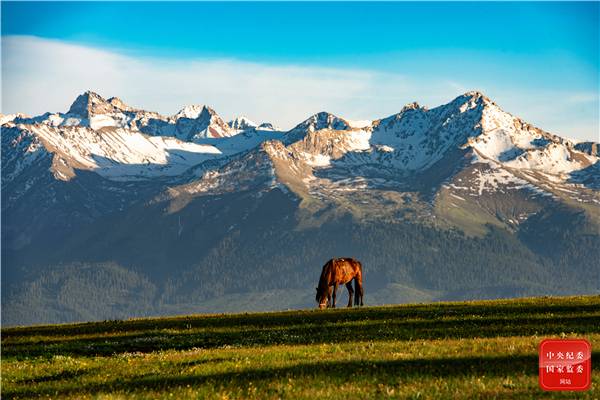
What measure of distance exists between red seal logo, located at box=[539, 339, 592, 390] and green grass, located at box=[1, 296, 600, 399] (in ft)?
1.45

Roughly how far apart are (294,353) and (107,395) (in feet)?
32.1

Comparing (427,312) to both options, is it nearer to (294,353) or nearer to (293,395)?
(294,353)

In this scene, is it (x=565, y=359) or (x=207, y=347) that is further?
(x=207, y=347)

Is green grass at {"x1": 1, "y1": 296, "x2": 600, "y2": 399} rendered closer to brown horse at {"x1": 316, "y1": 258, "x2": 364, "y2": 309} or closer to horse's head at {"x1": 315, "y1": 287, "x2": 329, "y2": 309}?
horse's head at {"x1": 315, "y1": 287, "x2": 329, "y2": 309}

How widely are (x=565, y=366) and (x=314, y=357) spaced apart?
994 centimetres

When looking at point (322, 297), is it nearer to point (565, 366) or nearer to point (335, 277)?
point (335, 277)

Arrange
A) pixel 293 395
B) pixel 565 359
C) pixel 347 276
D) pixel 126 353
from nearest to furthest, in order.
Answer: pixel 293 395
pixel 565 359
pixel 126 353
pixel 347 276

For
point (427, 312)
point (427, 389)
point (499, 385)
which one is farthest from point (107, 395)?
point (427, 312)

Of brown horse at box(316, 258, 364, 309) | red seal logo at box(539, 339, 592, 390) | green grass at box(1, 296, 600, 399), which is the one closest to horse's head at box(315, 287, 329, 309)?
brown horse at box(316, 258, 364, 309)

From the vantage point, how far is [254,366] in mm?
31641

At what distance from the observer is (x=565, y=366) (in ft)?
88.9

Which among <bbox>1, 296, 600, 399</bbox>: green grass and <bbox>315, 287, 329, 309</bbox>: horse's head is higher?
<bbox>315, 287, 329, 309</bbox>: horse's head

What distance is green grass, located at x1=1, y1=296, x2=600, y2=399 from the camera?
2678cm

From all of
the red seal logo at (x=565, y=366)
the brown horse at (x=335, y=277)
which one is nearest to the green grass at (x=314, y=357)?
the red seal logo at (x=565, y=366)
